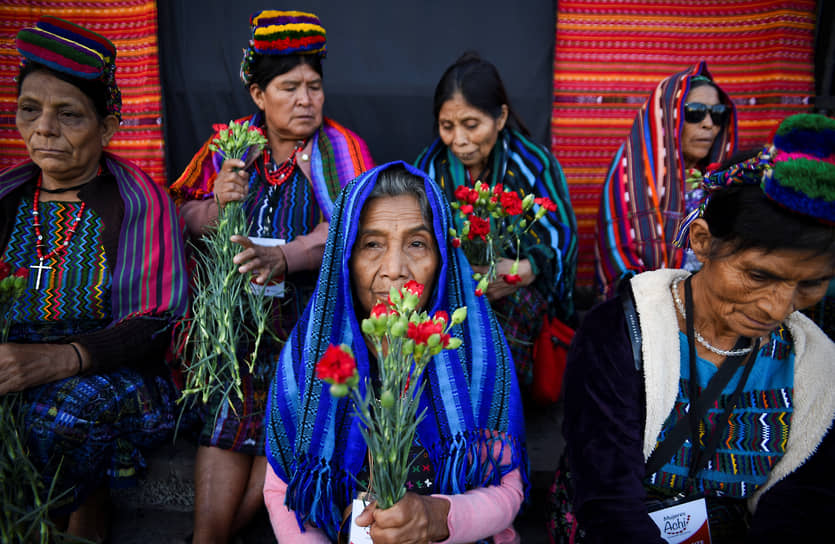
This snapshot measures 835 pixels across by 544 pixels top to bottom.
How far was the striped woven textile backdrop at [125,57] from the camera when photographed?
148 inches

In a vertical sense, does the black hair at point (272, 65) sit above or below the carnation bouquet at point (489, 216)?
above

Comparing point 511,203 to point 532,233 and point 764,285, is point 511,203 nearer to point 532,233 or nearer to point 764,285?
point 532,233

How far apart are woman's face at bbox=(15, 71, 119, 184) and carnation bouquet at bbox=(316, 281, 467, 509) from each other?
1844 millimetres

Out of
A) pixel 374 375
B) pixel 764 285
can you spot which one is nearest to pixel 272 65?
pixel 374 375

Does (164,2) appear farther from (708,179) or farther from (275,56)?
(708,179)

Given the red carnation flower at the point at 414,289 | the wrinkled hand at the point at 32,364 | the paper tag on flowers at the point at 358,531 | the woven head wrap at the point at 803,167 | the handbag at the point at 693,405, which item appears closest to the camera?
the red carnation flower at the point at 414,289

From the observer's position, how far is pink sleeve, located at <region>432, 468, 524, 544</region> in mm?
1443

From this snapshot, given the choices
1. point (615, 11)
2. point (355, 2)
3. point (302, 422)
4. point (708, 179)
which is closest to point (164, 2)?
point (355, 2)

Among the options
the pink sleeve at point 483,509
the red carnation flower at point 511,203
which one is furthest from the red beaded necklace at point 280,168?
the pink sleeve at point 483,509

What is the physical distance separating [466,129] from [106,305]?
1989 mm

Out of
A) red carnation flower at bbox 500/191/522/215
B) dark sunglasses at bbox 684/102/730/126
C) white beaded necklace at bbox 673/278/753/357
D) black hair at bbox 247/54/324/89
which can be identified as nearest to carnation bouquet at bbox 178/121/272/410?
black hair at bbox 247/54/324/89

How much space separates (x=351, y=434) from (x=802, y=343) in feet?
4.47

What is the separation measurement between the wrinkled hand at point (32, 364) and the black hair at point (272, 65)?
1.61 meters

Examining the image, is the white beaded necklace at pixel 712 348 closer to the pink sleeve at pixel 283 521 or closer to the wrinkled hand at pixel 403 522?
the wrinkled hand at pixel 403 522
